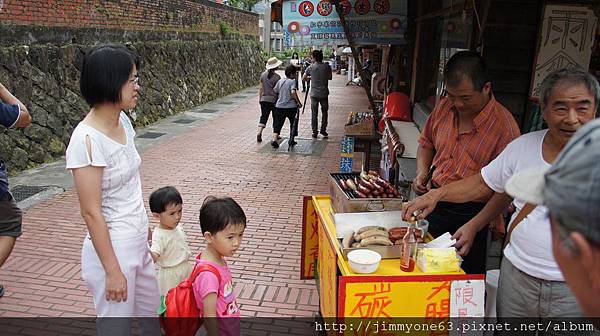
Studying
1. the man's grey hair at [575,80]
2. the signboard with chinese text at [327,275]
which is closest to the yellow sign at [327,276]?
the signboard with chinese text at [327,275]

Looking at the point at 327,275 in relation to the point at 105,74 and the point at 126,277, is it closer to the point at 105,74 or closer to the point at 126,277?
the point at 126,277

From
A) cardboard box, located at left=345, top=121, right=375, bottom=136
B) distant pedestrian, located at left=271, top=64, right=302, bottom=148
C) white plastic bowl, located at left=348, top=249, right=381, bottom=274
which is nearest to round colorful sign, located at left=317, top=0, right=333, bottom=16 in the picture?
cardboard box, located at left=345, top=121, right=375, bottom=136

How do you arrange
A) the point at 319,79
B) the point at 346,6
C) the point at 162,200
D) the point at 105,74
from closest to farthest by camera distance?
the point at 105,74
the point at 162,200
the point at 346,6
the point at 319,79

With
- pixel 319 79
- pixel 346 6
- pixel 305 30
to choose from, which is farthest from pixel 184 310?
pixel 319 79

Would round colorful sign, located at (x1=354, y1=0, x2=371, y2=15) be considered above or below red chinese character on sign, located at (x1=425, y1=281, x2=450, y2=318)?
above

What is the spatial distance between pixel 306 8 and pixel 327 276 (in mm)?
5166

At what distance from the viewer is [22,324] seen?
3.47 metres

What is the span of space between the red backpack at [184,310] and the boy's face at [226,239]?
110 millimetres

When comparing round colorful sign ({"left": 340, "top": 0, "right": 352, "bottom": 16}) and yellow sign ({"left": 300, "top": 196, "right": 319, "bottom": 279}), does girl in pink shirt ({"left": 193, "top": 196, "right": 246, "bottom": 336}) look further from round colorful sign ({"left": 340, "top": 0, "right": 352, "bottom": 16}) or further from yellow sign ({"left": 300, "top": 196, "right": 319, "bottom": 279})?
round colorful sign ({"left": 340, "top": 0, "right": 352, "bottom": 16})

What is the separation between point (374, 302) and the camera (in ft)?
7.48

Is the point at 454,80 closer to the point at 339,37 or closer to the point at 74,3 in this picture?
the point at 339,37

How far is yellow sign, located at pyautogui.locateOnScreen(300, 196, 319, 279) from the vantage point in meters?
3.39

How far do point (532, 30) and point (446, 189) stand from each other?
85.6 inches

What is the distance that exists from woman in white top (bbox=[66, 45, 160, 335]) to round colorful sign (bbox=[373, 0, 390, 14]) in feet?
16.9
